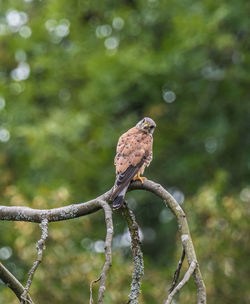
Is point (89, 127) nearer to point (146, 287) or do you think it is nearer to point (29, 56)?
point (29, 56)

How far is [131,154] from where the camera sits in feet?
16.8

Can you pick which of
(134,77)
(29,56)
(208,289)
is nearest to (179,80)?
(134,77)

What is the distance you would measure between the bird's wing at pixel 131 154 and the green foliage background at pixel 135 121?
9.35 feet

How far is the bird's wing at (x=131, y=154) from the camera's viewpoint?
→ 15.4 ft

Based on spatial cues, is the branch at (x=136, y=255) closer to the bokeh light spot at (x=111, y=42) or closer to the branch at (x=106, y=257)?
the branch at (x=106, y=257)

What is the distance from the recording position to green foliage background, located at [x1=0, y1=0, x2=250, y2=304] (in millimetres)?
8672

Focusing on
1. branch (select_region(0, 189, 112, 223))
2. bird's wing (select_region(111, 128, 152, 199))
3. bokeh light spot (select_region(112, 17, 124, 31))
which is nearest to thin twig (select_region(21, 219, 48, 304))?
branch (select_region(0, 189, 112, 223))

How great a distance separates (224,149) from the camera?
36.7 feet

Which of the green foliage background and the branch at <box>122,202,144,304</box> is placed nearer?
the branch at <box>122,202,144,304</box>

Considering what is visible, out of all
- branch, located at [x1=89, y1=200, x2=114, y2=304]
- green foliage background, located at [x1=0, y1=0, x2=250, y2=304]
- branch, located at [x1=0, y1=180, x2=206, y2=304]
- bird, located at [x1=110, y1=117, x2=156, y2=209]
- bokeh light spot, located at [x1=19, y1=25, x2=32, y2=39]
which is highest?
bokeh light spot, located at [x1=19, y1=25, x2=32, y2=39]

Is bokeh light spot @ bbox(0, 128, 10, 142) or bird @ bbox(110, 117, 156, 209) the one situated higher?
bokeh light spot @ bbox(0, 128, 10, 142)

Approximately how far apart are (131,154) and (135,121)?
5.79m

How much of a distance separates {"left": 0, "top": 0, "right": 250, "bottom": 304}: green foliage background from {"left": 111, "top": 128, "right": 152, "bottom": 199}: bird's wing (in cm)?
285

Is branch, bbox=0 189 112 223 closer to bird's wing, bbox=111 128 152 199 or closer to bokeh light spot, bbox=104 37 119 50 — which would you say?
bird's wing, bbox=111 128 152 199
